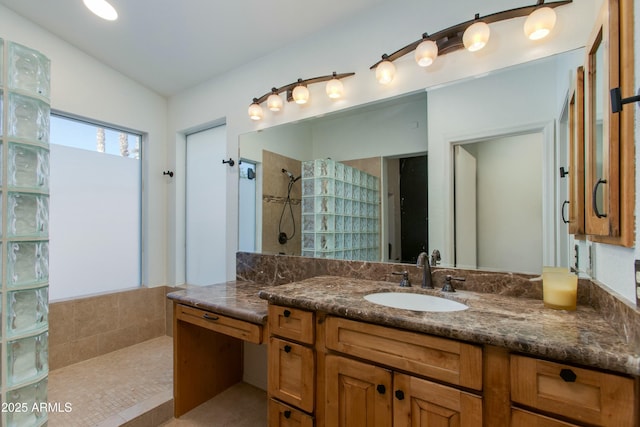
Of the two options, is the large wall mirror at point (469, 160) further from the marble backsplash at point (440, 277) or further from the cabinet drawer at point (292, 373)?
the cabinet drawer at point (292, 373)

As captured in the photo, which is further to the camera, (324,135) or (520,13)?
(324,135)

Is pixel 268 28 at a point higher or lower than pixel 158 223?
higher

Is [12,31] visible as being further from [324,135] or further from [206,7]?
[324,135]

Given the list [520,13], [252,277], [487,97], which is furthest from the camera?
[252,277]

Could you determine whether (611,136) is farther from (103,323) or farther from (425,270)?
(103,323)

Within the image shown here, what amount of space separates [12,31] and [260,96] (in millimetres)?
1777

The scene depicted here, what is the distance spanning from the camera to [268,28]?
1989 mm

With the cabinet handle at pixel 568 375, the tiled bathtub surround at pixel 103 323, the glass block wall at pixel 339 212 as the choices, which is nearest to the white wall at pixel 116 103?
the tiled bathtub surround at pixel 103 323

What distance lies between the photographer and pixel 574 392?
0.75 meters

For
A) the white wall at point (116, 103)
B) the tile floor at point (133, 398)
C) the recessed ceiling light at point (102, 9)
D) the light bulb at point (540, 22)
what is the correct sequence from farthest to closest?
the white wall at point (116, 103) → the recessed ceiling light at point (102, 9) → the tile floor at point (133, 398) → the light bulb at point (540, 22)

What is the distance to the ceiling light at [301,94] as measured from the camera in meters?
1.95

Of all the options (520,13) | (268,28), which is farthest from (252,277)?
(520,13)

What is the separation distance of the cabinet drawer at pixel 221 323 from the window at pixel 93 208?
→ 1319 millimetres

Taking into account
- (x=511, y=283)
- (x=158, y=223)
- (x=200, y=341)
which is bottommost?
(x=200, y=341)
